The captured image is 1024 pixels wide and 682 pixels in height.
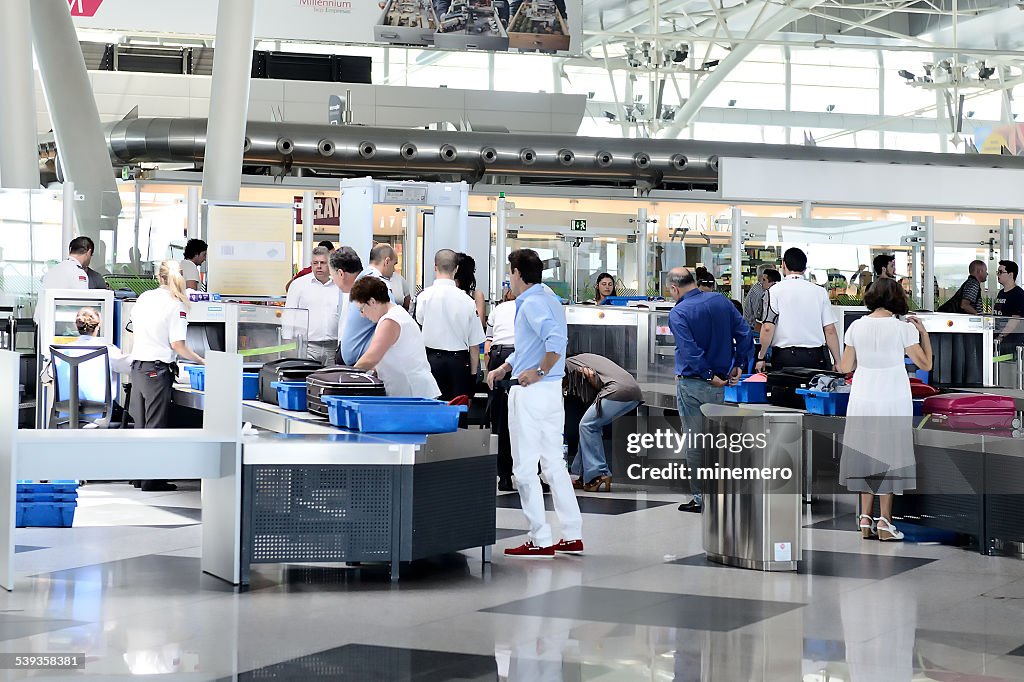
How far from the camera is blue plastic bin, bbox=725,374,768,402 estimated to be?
661cm

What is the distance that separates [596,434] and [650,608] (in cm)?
346

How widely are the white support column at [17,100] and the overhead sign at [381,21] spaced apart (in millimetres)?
4349

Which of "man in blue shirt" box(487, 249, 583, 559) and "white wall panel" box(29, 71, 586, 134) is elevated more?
"white wall panel" box(29, 71, 586, 134)

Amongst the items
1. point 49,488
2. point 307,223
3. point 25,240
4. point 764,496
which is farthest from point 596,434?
point 25,240

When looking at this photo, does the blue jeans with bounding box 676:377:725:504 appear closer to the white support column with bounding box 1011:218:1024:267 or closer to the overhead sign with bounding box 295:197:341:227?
the white support column with bounding box 1011:218:1024:267

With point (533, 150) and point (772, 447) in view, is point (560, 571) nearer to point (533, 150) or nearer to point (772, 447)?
point (772, 447)

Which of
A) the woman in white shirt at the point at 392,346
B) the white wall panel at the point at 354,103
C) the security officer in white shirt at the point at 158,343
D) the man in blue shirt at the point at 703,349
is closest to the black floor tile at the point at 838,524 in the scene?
the man in blue shirt at the point at 703,349

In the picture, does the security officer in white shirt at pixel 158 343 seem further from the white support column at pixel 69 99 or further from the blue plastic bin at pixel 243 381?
the white support column at pixel 69 99

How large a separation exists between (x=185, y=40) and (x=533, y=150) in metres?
15.4

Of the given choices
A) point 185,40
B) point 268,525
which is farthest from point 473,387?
point 185,40

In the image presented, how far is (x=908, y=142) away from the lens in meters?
34.1

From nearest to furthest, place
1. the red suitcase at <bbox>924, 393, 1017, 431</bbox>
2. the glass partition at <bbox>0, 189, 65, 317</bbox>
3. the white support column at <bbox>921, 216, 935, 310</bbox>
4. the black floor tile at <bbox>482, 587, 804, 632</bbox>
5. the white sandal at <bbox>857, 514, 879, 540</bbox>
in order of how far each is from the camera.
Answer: the black floor tile at <bbox>482, 587, 804, 632</bbox>, the red suitcase at <bbox>924, 393, 1017, 431</bbox>, the white sandal at <bbox>857, 514, 879, 540</bbox>, the glass partition at <bbox>0, 189, 65, 317</bbox>, the white support column at <bbox>921, 216, 935, 310</bbox>

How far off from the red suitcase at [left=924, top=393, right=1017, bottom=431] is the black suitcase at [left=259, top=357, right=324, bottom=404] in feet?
9.74

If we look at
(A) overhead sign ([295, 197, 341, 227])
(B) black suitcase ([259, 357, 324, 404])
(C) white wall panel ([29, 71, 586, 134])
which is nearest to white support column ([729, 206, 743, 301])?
(A) overhead sign ([295, 197, 341, 227])
